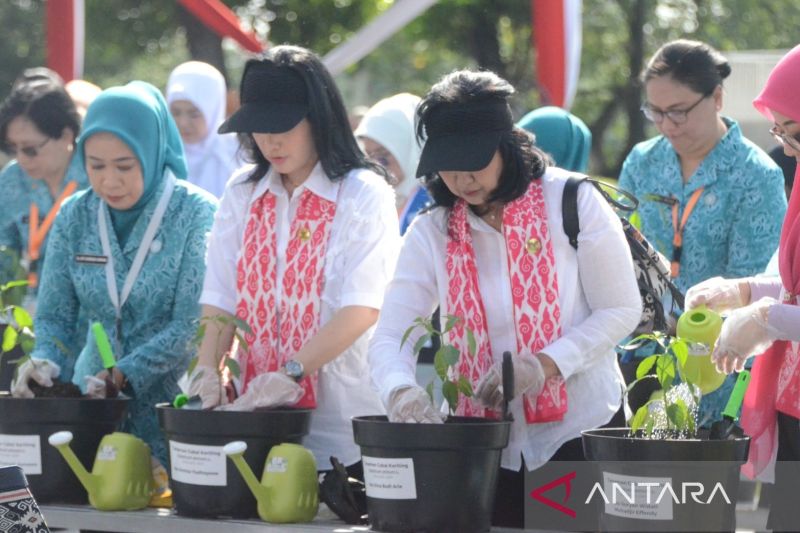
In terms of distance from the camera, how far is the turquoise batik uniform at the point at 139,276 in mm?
3877

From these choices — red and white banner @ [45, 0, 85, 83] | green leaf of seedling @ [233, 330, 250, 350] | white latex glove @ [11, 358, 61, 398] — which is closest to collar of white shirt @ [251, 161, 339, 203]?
green leaf of seedling @ [233, 330, 250, 350]

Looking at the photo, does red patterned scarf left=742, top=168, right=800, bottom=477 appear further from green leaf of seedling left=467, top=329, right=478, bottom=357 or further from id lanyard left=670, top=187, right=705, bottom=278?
id lanyard left=670, top=187, right=705, bottom=278

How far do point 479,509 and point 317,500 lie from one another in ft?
1.53

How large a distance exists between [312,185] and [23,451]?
939mm

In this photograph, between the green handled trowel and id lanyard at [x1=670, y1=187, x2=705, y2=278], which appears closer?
the green handled trowel

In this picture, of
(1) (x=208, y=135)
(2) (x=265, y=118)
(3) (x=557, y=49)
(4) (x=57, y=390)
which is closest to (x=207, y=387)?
(4) (x=57, y=390)

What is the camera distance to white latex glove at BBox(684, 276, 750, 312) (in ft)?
10.2

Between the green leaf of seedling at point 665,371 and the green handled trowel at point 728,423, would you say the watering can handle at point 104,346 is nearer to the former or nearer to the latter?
the green leaf of seedling at point 665,371

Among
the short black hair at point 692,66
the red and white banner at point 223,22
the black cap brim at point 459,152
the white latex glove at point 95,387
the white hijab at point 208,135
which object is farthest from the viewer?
the red and white banner at point 223,22

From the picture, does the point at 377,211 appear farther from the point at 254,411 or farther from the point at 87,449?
the point at 87,449

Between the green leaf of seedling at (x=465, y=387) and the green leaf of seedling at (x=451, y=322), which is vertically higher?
the green leaf of seedling at (x=451, y=322)

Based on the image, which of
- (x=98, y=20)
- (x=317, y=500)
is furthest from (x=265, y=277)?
(x=98, y=20)

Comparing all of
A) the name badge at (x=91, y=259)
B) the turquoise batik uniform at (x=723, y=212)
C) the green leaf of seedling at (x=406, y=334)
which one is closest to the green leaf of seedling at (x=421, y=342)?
the green leaf of seedling at (x=406, y=334)

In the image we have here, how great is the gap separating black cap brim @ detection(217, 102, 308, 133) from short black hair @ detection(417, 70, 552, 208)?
0.42 meters
